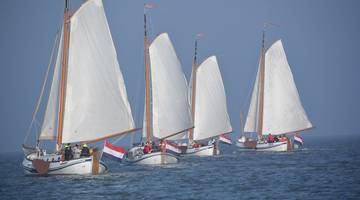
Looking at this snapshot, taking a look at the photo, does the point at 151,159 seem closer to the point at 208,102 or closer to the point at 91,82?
the point at 91,82

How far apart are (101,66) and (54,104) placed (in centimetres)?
469

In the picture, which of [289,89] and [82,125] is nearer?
[82,125]

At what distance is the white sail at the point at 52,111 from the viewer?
59.8m

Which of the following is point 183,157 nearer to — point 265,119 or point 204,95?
point 204,95

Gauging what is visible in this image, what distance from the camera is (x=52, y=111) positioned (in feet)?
197

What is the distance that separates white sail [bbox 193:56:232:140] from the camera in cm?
9831

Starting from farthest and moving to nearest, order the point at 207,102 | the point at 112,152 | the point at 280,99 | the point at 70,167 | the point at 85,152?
the point at 280,99 < the point at 207,102 < the point at 112,152 < the point at 85,152 < the point at 70,167

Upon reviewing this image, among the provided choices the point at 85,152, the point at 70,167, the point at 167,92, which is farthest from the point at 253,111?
the point at 70,167

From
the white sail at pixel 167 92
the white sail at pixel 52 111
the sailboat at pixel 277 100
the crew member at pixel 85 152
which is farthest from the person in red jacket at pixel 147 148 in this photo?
the sailboat at pixel 277 100

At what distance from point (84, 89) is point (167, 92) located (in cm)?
1672

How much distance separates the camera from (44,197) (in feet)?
154

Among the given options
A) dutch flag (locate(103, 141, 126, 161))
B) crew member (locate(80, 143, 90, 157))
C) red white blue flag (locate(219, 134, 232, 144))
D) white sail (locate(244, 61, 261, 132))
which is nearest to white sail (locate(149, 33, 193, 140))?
dutch flag (locate(103, 141, 126, 161))

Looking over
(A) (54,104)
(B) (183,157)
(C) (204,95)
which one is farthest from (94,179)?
(C) (204,95)

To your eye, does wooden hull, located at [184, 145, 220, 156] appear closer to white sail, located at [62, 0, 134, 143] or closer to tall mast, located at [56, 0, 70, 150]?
white sail, located at [62, 0, 134, 143]
